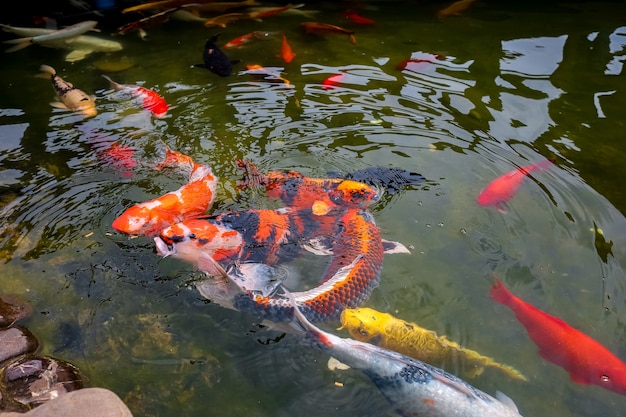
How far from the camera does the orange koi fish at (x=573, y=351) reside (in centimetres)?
294

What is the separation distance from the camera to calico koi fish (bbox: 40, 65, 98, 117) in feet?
18.1

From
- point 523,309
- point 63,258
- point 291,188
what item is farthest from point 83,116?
point 523,309

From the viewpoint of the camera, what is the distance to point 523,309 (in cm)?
337

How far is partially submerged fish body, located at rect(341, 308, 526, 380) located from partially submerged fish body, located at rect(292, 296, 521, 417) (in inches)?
6.9

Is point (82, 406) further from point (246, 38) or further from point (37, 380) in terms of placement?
point (246, 38)

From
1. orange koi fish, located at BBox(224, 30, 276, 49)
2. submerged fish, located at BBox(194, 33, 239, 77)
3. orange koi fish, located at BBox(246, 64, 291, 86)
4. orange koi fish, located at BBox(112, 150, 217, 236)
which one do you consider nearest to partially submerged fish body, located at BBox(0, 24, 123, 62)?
orange koi fish, located at BBox(224, 30, 276, 49)

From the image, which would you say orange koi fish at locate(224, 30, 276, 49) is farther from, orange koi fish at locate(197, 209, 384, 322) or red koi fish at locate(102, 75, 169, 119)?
orange koi fish at locate(197, 209, 384, 322)

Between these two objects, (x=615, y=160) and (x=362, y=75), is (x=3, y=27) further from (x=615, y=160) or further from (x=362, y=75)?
(x=615, y=160)

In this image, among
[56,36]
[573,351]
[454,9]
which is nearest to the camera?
[573,351]

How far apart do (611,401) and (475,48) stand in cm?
514

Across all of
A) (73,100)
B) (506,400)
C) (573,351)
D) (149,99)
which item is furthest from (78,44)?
(573,351)

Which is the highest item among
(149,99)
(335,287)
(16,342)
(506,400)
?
(149,99)

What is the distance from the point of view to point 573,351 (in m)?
3.06

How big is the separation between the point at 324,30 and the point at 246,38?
1.12 meters
